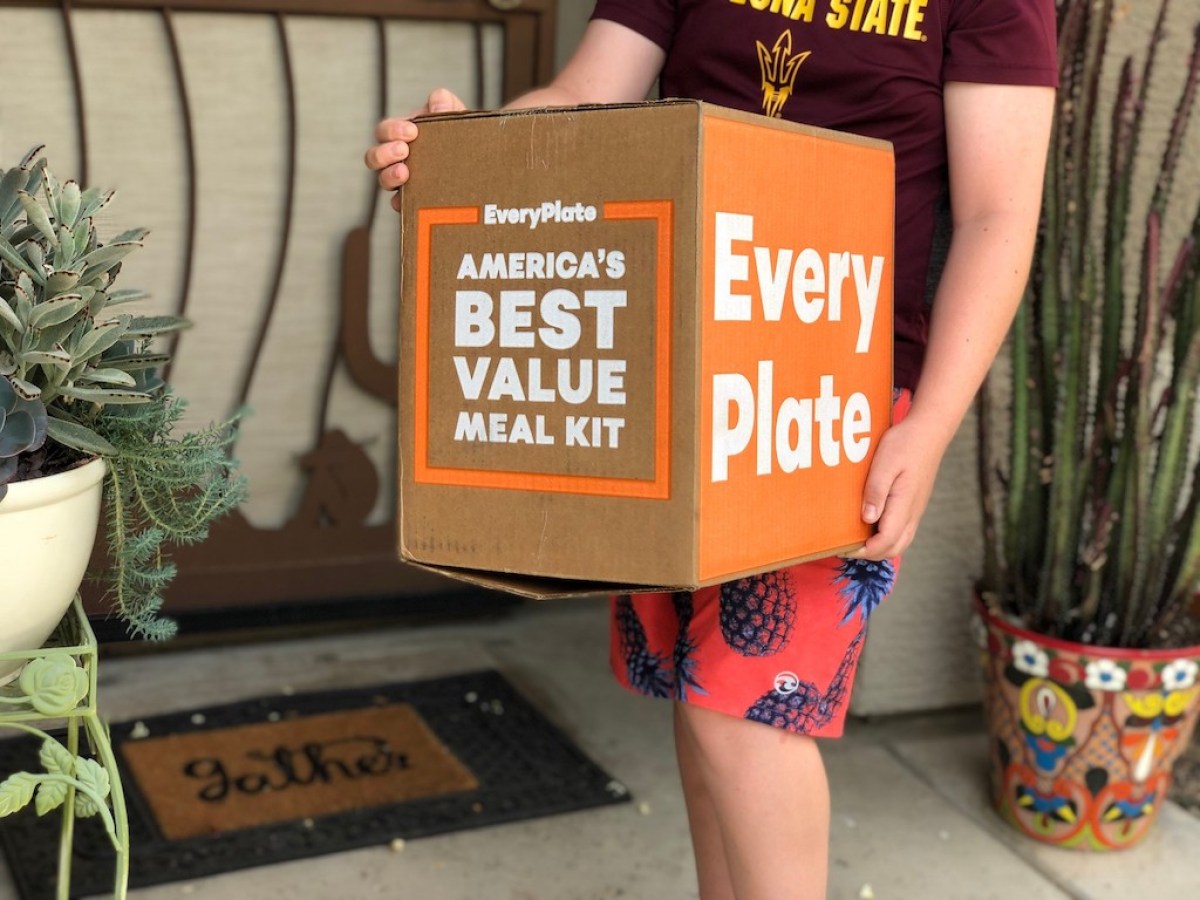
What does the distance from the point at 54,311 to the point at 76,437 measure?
101 mm

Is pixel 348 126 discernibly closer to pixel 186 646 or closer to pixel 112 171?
pixel 112 171

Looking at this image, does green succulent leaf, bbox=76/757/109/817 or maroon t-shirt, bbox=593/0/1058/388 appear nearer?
green succulent leaf, bbox=76/757/109/817

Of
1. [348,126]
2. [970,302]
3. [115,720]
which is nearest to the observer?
[970,302]

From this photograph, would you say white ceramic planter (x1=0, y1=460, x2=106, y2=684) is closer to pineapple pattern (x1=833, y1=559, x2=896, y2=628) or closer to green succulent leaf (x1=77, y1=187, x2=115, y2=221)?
green succulent leaf (x1=77, y1=187, x2=115, y2=221)

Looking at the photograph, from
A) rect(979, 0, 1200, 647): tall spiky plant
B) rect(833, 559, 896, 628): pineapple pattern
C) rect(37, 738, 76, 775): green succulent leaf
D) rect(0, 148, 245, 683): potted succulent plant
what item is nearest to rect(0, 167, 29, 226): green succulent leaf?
rect(0, 148, 245, 683): potted succulent plant

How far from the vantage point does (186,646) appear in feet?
9.61

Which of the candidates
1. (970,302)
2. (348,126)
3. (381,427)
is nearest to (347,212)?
(348,126)

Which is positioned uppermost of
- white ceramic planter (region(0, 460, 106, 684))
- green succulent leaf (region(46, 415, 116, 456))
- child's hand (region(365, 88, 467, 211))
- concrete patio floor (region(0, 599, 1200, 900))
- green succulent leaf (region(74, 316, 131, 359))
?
child's hand (region(365, 88, 467, 211))

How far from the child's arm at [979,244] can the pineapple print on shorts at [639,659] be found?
337 mm

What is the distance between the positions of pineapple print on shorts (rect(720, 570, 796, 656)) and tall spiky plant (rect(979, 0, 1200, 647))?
89 cm

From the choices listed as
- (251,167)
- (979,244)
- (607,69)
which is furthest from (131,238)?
(251,167)

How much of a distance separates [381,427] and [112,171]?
759 mm

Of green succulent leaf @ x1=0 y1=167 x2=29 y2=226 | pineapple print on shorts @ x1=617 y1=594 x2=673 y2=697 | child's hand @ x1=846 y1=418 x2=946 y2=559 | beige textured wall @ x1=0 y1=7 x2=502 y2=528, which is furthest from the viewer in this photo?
beige textured wall @ x1=0 y1=7 x2=502 y2=528

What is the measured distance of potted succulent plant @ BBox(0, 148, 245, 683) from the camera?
3.30ft
